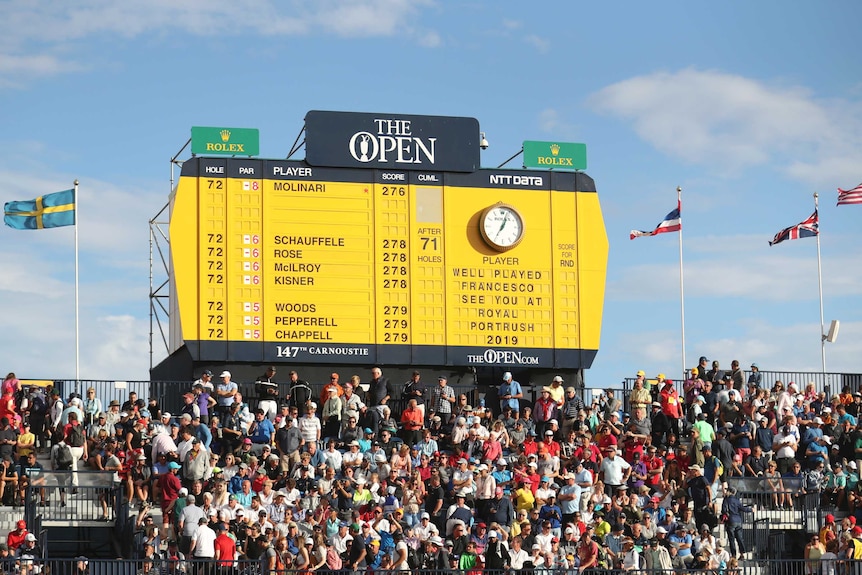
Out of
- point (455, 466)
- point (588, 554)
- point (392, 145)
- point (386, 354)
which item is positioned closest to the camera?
point (588, 554)

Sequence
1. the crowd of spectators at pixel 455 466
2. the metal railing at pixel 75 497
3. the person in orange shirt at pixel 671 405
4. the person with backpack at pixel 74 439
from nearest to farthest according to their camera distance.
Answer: the crowd of spectators at pixel 455 466 → the metal railing at pixel 75 497 → the person with backpack at pixel 74 439 → the person in orange shirt at pixel 671 405

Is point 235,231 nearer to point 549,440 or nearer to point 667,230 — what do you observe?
point 549,440

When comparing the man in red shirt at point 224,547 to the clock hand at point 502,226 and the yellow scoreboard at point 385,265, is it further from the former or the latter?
the clock hand at point 502,226

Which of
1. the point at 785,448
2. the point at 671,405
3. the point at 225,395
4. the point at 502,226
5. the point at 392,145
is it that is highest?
the point at 392,145

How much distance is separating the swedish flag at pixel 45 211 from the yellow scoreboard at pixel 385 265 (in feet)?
11.5

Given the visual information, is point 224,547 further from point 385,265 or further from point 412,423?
point 385,265

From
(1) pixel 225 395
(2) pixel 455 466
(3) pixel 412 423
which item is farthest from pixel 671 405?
(1) pixel 225 395

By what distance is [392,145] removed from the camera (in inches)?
1537

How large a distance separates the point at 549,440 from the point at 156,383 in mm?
7929

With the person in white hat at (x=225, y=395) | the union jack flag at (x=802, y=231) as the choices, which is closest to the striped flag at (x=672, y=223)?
the union jack flag at (x=802, y=231)

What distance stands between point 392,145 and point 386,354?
434 centimetres

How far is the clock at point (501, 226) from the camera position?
128 feet

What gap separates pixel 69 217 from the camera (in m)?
40.3

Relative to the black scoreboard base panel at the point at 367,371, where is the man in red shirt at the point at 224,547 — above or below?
below
